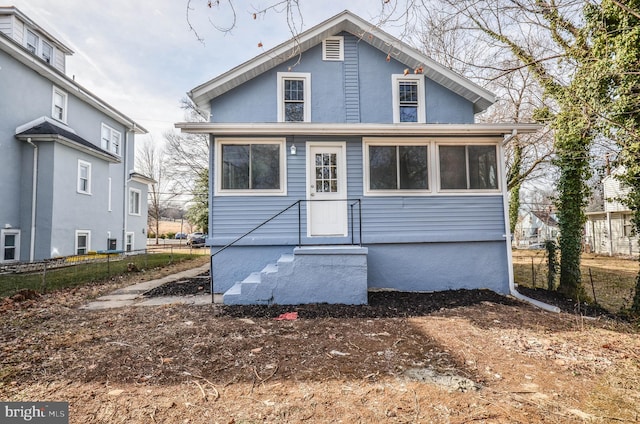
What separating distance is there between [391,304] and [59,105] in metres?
14.7

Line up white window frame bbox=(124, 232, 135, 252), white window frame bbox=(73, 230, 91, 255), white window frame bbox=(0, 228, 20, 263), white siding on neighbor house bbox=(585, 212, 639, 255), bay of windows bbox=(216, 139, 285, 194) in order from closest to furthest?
bay of windows bbox=(216, 139, 285, 194), white window frame bbox=(0, 228, 20, 263), white window frame bbox=(73, 230, 91, 255), white window frame bbox=(124, 232, 135, 252), white siding on neighbor house bbox=(585, 212, 639, 255)

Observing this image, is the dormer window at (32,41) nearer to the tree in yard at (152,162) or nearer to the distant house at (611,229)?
the tree in yard at (152,162)

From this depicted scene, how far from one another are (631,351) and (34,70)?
17.1 meters

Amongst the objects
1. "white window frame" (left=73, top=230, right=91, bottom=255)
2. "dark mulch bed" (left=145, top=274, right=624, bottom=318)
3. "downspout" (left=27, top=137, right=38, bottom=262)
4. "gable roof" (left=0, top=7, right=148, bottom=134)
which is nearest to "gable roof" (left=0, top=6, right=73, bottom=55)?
"gable roof" (left=0, top=7, right=148, bottom=134)

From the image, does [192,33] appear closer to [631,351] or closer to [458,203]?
[458,203]

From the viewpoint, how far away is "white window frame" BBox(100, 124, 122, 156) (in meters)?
15.0

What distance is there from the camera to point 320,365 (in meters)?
3.25

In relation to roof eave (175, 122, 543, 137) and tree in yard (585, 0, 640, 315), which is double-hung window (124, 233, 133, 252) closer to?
Answer: roof eave (175, 122, 543, 137)

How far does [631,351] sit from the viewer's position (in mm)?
3814

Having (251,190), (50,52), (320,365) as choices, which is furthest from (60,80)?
(320,365)

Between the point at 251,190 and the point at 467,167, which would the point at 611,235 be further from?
the point at 251,190

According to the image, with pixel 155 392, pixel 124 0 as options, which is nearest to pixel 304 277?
pixel 155 392

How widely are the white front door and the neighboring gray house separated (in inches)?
372

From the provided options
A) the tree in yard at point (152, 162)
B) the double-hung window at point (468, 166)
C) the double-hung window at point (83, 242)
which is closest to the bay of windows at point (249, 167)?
the double-hung window at point (468, 166)
